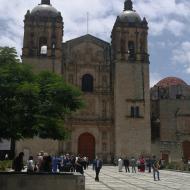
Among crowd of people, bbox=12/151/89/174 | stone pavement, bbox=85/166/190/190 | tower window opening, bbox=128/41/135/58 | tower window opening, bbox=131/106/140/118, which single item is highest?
tower window opening, bbox=128/41/135/58

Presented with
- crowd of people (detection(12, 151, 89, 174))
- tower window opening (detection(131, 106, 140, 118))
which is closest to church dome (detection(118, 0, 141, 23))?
tower window opening (detection(131, 106, 140, 118))

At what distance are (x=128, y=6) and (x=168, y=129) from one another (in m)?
13.6

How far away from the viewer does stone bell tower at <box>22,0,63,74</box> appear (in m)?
38.1

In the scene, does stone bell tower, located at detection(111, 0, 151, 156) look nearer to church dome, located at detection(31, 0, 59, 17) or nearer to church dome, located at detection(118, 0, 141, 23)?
church dome, located at detection(118, 0, 141, 23)

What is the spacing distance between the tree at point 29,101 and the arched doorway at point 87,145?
23.8 meters

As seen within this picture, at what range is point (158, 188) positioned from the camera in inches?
639

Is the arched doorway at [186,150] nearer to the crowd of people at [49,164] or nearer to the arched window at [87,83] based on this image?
the arched window at [87,83]

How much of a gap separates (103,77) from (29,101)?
2666 cm

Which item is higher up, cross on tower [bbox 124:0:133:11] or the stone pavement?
cross on tower [bbox 124:0:133:11]

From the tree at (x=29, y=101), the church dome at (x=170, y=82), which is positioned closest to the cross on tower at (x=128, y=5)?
the church dome at (x=170, y=82)

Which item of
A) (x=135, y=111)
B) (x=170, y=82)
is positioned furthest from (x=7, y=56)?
(x=170, y=82)

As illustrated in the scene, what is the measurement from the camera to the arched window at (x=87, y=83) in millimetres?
39375

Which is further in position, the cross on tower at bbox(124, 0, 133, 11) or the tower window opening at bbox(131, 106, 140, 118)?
the cross on tower at bbox(124, 0, 133, 11)

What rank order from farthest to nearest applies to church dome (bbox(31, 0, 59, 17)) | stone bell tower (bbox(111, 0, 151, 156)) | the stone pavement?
church dome (bbox(31, 0, 59, 17)) < stone bell tower (bbox(111, 0, 151, 156)) < the stone pavement
